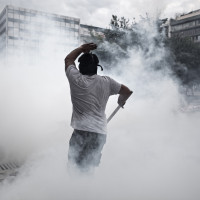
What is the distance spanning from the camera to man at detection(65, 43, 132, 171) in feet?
9.45

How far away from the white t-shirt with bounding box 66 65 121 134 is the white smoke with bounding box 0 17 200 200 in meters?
0.57

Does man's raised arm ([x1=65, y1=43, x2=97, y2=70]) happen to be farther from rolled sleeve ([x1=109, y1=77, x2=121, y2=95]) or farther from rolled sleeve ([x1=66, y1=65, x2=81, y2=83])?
rolled sleeve ([x1=109, y1=77, x2=121, y2=95])

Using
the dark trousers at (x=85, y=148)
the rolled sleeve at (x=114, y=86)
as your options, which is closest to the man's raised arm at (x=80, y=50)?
the rolled sleeve at (x=114, y=86)

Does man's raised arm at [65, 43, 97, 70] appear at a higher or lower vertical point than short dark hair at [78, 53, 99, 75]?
higher

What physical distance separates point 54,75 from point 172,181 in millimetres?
4564

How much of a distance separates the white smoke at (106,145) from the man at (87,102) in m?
0.34

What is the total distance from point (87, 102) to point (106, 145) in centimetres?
235

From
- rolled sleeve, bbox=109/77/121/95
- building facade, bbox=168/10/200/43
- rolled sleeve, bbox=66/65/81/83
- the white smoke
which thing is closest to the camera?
rolled sleeve, bbox=66/65/81/83

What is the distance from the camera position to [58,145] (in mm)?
5059

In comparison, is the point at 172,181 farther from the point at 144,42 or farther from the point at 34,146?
the point at 144,42

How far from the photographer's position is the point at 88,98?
9.47 ft

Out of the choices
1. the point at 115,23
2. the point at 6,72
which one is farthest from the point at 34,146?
the point at 115,23

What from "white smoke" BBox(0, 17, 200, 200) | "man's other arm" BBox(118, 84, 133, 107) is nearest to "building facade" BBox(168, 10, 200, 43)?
"white smoke" BBox(0, 17, 200, 200)

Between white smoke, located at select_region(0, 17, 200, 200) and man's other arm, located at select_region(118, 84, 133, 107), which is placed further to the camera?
white smoke, located at select_region(0, 17, 200, 200)
